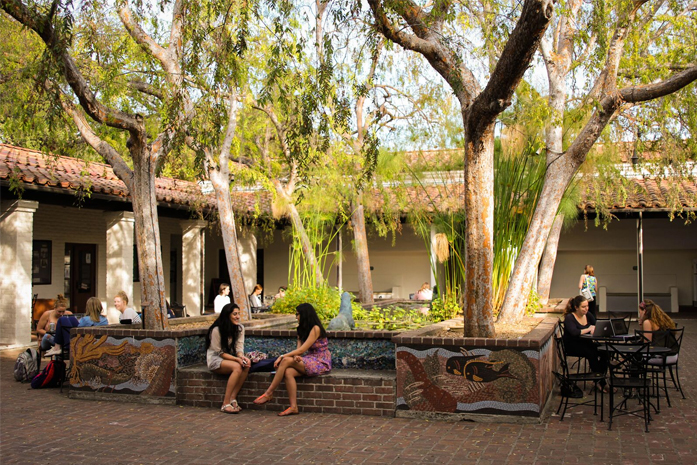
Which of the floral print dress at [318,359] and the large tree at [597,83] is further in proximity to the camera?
the large tree at [597,83]

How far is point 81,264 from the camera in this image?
54.8 ft

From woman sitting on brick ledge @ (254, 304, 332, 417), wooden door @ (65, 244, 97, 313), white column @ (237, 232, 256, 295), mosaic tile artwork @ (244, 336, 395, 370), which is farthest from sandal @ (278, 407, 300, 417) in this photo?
white column @ (237, 232, 256, 295)

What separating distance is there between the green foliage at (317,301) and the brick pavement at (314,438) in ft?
11.2

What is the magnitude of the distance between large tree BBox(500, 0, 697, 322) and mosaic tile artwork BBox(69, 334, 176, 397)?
4374 millimetres

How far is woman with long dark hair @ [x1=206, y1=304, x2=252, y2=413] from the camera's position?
279 inches

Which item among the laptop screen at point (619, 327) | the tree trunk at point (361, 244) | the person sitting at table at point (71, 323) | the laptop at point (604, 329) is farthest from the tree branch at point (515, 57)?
the tree trunk at point (361, 244)

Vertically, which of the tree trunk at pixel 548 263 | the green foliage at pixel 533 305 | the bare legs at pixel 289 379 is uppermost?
the tree trunk at pixel 548 263

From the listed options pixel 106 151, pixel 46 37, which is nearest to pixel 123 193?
pixel 106 151

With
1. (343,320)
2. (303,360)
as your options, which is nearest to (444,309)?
(343,320)

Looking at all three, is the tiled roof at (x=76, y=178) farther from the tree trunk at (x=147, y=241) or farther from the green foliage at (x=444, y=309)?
the green foliage at (x=444, y=309)

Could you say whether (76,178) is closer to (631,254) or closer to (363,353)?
(363,353)

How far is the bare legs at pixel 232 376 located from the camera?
707cm

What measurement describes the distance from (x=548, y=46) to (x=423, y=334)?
5446 millimetres

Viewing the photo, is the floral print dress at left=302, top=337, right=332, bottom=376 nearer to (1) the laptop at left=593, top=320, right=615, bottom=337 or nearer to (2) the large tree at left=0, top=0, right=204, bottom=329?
(2) the large tree at left=0, top=0, right=204, bottom=329
